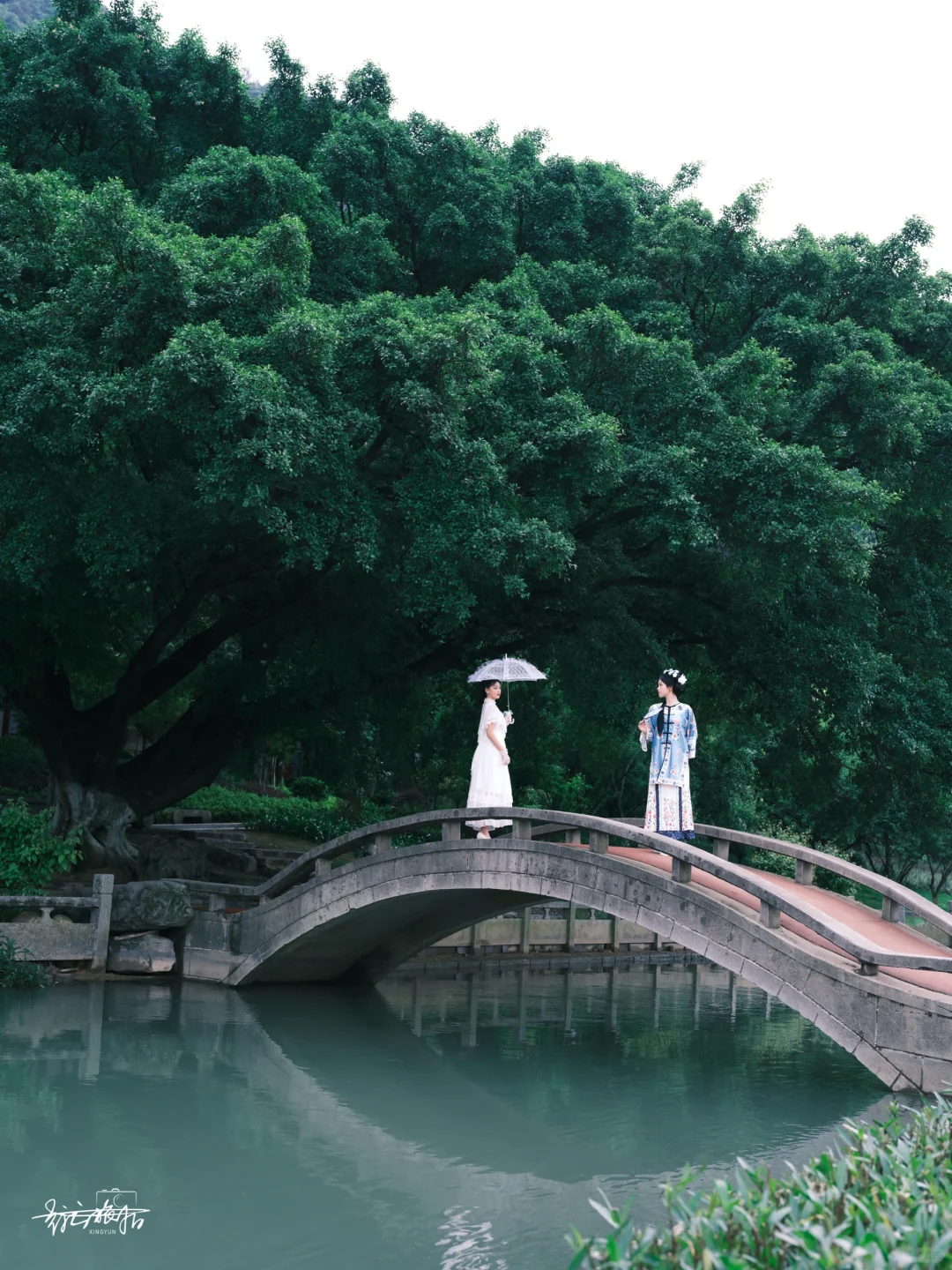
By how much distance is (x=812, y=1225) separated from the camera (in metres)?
3.75

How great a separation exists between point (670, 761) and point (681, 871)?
136cm

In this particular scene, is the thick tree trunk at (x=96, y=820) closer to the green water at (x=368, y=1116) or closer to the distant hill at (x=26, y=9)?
the green water at (x=368, y=1116)

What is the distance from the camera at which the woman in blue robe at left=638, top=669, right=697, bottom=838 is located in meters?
12.9

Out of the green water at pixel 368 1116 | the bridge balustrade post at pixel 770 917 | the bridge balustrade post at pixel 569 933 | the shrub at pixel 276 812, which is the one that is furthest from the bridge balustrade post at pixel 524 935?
the bridge balustrade post at pixel 770 917

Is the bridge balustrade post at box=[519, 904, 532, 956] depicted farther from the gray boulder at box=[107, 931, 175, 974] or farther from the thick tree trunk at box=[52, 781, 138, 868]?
the gray boulder at box=[107, 931, 175, 974]

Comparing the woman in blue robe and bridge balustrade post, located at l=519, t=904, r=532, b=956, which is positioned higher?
the woman in blue robe

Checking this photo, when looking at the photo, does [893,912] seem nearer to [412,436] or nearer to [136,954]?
[412,436]

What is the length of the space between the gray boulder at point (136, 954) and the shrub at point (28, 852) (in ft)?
4.02

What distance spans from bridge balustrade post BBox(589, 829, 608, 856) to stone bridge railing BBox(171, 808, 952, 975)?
11mm

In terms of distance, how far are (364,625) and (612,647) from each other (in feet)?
11.3

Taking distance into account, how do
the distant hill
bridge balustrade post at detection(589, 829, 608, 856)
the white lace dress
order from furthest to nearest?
the distant hill
the white lace dress
bridge balustrade post at detection(589, 829, 608, 856)

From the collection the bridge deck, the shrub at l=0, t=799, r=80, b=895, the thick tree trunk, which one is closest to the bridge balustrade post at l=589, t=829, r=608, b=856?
the bridge deck

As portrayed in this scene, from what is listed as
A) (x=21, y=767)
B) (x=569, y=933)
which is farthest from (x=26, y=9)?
(x=569, y=933)

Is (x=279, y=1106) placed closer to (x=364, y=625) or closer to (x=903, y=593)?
(x=364, y=625)
